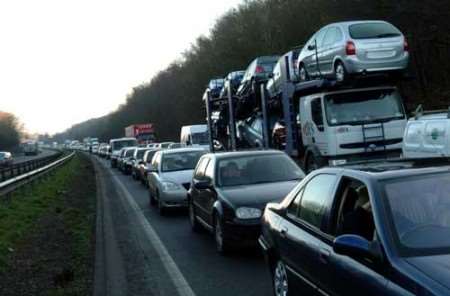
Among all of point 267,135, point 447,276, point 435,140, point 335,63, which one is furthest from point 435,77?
point 447,276

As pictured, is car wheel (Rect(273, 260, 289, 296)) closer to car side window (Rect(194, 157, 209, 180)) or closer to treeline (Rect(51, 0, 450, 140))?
car side window (Rect(194, 157, 209, 180))

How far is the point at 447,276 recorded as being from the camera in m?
3.49

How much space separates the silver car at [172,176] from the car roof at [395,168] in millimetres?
10494

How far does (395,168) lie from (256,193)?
481cm

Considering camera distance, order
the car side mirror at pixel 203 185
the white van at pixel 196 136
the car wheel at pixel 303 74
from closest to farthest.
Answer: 1. the car side mirror at pixel 203 185
2. the car wheel at pixel 303 74
3. the white van at pixel 196 136

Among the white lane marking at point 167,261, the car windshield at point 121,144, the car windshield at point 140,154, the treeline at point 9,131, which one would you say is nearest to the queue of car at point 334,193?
the white lane marking at point 167,261

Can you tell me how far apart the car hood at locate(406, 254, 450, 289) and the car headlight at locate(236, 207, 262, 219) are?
5244 mm

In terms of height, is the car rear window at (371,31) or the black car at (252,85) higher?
the car rear window at (371,31)

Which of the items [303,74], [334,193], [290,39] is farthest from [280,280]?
[290,39]

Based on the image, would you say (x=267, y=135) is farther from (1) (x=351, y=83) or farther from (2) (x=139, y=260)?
(2) (x=139, y=260)

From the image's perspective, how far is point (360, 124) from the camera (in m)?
14.6

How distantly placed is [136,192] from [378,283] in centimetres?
2081

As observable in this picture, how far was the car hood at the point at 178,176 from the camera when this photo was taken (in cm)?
1605

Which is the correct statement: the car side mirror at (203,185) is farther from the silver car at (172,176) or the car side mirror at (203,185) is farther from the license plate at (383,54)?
the license plate at (383,54)
